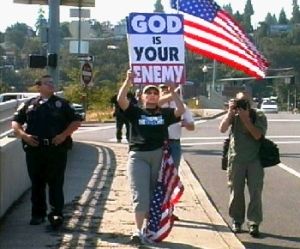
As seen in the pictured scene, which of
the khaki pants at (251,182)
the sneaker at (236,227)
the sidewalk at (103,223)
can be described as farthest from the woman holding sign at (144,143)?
the sneaker at (236,227)

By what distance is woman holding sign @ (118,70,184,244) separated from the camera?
25.9 ft

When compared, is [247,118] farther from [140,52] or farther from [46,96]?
[46,96]

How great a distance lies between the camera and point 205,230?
8.98 metres

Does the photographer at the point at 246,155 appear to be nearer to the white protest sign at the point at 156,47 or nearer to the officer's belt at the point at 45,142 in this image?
the white protest sign at the point at 156,47

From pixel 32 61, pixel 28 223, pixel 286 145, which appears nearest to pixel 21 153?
pixel 28 223

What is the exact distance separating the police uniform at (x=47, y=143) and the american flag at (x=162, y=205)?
117cm

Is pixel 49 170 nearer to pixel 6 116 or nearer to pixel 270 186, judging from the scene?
pixel 6 116

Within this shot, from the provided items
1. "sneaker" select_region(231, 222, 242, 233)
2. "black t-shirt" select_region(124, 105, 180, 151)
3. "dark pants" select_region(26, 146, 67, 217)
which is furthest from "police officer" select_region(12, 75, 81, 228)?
"sneaker" select_region(231, 222, 242, 233)

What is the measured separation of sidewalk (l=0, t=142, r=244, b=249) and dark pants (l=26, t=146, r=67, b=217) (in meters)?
0.32

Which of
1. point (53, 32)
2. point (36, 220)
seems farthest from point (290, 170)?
point (36, 220)

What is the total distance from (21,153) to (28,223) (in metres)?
2.30

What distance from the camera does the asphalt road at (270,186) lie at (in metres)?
8.94

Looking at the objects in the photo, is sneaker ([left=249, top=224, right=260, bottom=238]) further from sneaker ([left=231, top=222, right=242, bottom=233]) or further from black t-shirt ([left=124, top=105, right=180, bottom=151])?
black t-shirt ([left=124, top=105, right=180, bottom=151])

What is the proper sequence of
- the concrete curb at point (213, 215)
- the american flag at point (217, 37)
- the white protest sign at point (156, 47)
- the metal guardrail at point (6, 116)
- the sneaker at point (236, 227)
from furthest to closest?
the american flag at point (217, 37)
the metal guardrail at point (6, 116)
the sneaker at point (236, 227)
the white protest sign at point (156, 47)
the concrete curb at point (213, 215)
